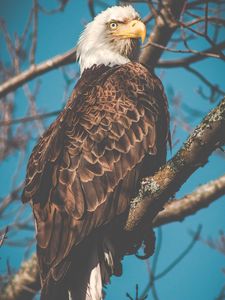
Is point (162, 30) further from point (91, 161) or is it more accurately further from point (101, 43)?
point (91, 161)

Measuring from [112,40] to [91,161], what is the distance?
7.09 feet

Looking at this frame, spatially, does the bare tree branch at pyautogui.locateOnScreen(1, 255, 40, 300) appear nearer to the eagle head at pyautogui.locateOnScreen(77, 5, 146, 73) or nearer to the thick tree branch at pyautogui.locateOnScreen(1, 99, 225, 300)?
the eagle head at pyautogui.locateOnScreen(77, 5, 146, 73)

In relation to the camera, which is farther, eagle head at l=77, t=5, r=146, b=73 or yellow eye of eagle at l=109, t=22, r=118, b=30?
yellow eye of eagle at l=109, t=22, r=118, b=30

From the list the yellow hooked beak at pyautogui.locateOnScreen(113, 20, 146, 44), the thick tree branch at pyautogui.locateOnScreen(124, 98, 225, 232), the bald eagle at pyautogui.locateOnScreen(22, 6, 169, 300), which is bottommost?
the thick tree branch at pyautogui.locateOnScreen(124, 98, 225, 232)

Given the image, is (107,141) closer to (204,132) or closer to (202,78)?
(204,132)

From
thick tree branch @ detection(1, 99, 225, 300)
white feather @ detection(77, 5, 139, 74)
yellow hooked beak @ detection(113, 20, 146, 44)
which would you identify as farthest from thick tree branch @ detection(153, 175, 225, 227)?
thick tree branch @ detection(1, 99, 225, 300)

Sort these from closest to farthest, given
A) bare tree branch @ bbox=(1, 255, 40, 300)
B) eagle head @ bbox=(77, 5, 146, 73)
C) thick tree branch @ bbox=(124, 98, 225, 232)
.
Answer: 1. thick tree branch @ bbox=(124, 98, 225, 232)
2. eagle head @ bbox=(77, 5, 146, 73)
3. bare tree branch @ bbox=(1, 255, 40, 300)

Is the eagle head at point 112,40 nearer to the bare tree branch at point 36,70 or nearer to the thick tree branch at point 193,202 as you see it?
the bare tree branch at point 36,70

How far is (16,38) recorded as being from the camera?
645cm

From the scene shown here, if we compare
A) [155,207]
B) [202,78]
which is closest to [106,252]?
[155,207]

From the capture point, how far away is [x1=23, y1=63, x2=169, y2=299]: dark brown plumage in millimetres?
3756

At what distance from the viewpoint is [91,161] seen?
3936 mm

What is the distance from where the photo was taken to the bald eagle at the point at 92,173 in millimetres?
3738

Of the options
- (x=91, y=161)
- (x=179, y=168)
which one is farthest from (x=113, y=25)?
(x=179, y=168)
